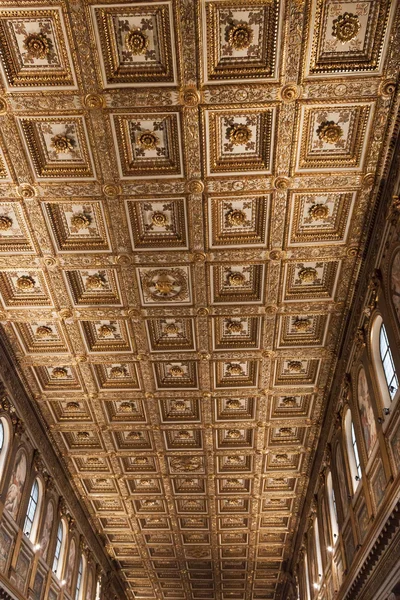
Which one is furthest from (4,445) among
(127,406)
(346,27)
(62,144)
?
(346,27)

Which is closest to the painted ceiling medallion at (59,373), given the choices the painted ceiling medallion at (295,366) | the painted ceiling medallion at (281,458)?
the painted ceiling medallion at (295,366)

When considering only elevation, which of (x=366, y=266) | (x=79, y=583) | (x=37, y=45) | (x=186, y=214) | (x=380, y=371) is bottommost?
(x=79, y=583)

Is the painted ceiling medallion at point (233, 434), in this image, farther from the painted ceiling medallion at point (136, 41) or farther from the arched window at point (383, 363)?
the painted ceiling medallion at point (136, 41)

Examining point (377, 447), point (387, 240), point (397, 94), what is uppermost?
point (397, 94)

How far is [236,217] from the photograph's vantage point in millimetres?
11695

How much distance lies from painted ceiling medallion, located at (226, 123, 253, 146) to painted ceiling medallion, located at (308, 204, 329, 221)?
2230mm

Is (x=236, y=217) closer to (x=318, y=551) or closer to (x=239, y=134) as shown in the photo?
(x=239, y=134)

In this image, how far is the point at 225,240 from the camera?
12164 mm

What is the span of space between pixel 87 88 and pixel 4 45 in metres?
1.44

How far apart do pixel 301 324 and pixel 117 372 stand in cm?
563

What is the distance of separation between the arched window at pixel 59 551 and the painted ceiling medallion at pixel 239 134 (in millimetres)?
15313

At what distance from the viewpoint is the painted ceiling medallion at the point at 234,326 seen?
564 inches

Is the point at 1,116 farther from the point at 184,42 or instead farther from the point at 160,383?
the point at 160,383

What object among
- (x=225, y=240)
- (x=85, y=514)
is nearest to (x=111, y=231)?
(x=225, y=240)
